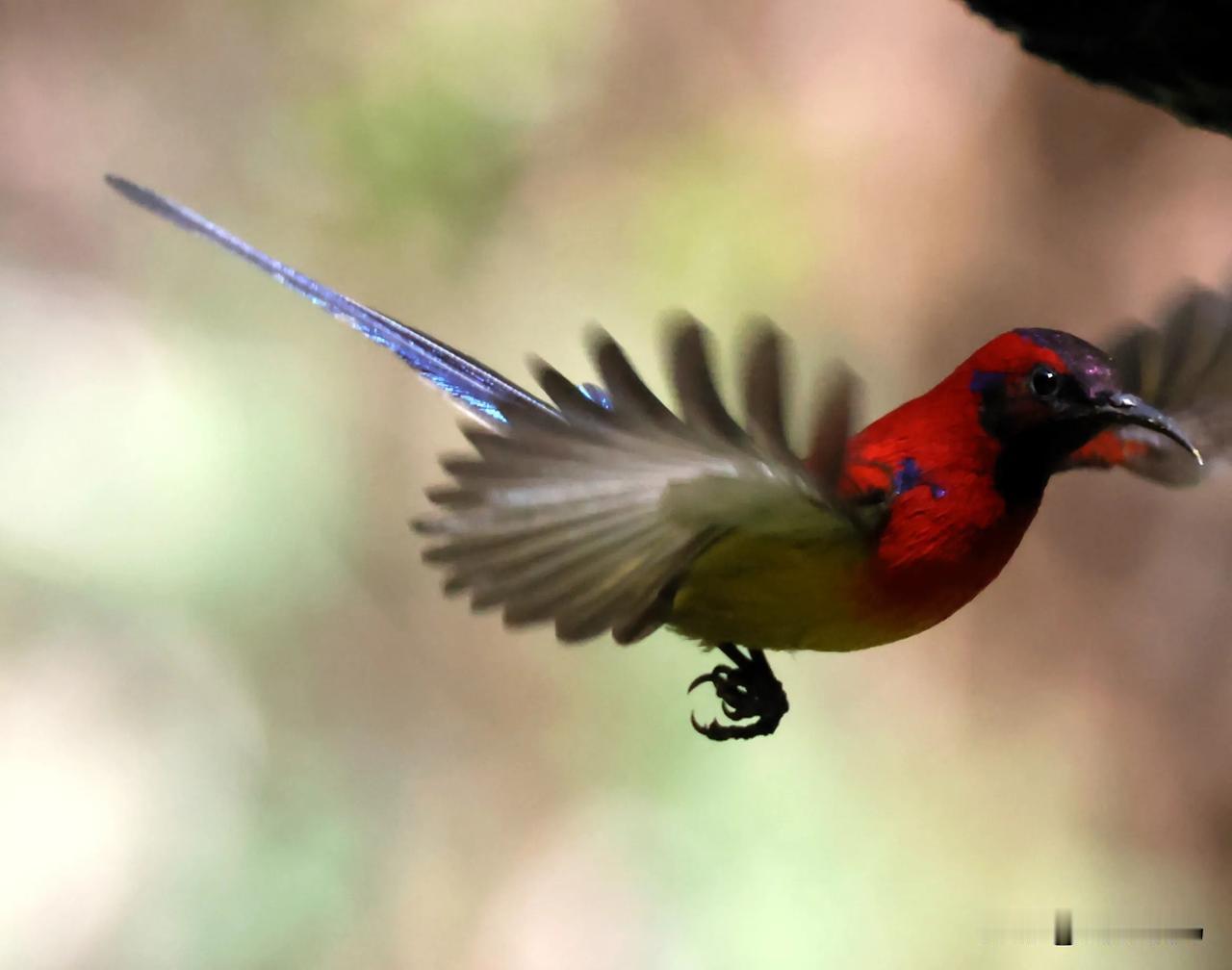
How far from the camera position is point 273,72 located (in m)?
3.48

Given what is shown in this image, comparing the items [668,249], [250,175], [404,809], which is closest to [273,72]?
[250,175]

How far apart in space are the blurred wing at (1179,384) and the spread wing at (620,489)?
1.73 feet

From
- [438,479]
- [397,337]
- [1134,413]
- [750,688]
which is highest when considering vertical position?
[438,479]

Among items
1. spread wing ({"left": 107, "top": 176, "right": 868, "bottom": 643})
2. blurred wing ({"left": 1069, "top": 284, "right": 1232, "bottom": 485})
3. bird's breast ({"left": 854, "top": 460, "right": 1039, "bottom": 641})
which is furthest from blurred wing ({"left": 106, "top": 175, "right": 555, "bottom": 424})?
blurred wing ({"left": 1069, "top": 284, "right": 1232, "bottom": 485})

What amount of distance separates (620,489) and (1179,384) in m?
0.80

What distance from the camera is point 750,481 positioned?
3.52 feet

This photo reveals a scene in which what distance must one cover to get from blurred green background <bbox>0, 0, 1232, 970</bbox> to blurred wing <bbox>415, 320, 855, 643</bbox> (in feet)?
6.38

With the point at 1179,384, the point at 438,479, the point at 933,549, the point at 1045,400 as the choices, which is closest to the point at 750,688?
Result: the point at 933,549

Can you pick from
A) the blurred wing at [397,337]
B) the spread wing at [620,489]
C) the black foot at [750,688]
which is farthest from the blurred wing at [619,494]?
the black foot at [750,688]

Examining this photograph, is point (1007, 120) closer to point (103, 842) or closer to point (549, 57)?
point (549, 57)

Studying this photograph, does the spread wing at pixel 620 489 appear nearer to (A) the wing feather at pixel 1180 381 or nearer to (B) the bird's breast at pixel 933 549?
(B) the bird's breast at pixel 933 549

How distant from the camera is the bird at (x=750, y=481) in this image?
3.34 feet

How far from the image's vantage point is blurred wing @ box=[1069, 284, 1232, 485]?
1499 mm

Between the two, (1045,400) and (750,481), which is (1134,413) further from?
(750,481)
